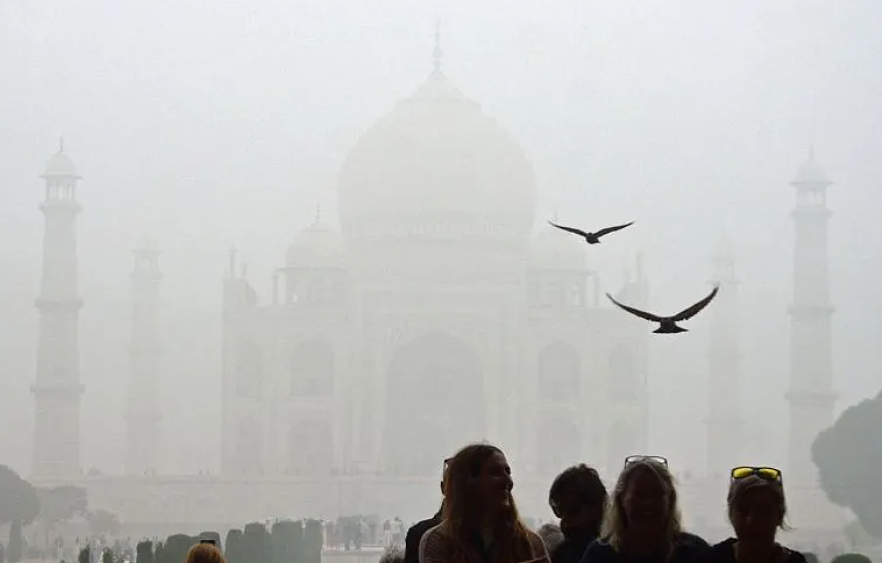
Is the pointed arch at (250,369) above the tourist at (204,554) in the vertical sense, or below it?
above

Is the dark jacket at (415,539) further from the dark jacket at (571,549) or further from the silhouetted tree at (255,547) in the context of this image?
the silhouetted tree at (255,547)

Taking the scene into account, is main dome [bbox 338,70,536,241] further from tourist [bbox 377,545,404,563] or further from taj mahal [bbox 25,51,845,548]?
tourist [bbox 377,545,404,563]

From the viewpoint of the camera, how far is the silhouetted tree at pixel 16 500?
19.7 m

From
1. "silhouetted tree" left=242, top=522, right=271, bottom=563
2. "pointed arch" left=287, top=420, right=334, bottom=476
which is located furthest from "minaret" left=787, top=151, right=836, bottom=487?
"silhouetted tree" left=242, top=522, right=271, bottom=563

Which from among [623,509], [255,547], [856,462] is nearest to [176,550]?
[255,547]

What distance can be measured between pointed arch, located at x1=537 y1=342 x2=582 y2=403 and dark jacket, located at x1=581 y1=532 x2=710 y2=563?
2337cm

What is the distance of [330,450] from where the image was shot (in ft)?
84.7

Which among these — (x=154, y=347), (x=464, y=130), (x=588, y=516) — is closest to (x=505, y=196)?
(x=464, y=130)

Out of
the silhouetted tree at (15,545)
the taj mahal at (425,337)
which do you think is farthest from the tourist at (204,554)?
the taj mahal at (425,337)

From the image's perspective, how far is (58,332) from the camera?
80.2 feet

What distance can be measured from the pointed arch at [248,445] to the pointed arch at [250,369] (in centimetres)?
38

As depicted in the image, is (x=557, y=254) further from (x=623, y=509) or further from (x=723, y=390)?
(x=623, y=509)

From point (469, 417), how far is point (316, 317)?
2414mm

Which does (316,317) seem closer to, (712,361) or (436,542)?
(712,361)
